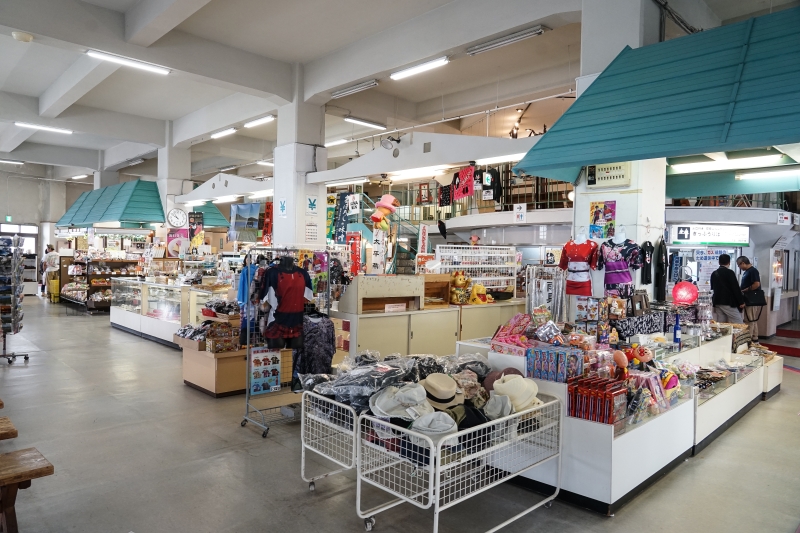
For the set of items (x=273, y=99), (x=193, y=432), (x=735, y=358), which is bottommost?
(x=193, y=432)

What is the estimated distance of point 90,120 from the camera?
42.2 ft

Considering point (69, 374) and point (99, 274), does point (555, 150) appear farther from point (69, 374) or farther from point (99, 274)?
point (99, 274)

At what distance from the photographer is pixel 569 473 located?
12.7 feet

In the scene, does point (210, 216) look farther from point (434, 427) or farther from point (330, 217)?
point (434, 427)

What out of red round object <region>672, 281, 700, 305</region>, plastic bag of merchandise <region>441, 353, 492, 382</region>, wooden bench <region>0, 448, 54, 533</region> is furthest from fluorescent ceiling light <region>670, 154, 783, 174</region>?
wooden bench <region>0, 448, 54, 533</region>

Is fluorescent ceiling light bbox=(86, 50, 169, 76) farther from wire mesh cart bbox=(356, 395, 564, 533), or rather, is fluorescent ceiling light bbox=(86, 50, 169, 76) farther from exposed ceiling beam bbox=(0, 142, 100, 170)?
exposed ceiling beam bbox=(0, 142, 100, 170)

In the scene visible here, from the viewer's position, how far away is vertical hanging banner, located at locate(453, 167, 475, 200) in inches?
328

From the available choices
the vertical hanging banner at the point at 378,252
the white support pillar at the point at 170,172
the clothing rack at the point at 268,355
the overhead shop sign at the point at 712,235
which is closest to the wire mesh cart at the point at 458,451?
the clothing rack at the point at 268,355

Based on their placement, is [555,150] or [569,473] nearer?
[569,473]

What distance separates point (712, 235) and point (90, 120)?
15.5 m

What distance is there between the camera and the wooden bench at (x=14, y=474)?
2.91 m

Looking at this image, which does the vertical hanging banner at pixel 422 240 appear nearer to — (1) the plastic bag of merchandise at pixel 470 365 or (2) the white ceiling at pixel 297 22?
(2) the white ceiling at pixel 297 22

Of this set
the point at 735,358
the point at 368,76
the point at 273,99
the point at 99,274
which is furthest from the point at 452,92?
the point at 99,274

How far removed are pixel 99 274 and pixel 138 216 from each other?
2.89 meters
